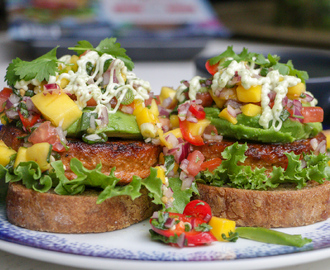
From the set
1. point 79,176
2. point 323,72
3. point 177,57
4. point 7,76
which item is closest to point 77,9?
point 177,57

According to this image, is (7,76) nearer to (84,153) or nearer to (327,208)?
(84,153)

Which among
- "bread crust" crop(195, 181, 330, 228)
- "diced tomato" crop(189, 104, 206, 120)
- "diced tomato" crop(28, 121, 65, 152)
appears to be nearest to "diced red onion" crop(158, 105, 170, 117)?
"diced tomato" crop(189, 104, 206, 120)

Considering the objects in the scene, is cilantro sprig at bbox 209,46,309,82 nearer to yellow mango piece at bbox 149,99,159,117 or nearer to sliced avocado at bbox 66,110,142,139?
yellow mango piece at bbox 149,99,159,117

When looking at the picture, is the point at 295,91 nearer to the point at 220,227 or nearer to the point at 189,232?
the point at 220,227

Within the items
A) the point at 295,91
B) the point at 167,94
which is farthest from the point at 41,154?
the point at 295,91

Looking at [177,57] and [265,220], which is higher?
[177,57]

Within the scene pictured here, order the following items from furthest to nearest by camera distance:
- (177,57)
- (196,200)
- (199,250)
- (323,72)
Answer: (177,57) → (323,72) → (196,200) → (199,250)

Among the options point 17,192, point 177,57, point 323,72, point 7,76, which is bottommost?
point 17,192
